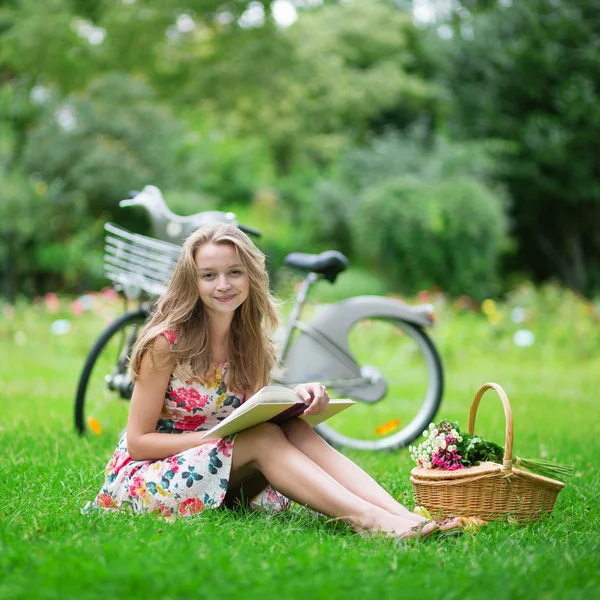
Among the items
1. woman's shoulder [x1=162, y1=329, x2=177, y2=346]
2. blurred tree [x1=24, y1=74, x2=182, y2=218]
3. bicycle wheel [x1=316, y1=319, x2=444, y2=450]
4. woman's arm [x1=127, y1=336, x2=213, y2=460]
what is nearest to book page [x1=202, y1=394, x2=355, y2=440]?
woman's arm [x1=127, y1=336, x2=213, y2=460]

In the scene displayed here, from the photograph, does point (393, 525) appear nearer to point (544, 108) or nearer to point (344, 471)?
point (344, 471)

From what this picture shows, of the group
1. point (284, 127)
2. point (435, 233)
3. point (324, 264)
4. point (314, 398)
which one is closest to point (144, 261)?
point (324, 264)

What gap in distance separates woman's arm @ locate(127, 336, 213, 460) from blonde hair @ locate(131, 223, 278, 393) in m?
0.03

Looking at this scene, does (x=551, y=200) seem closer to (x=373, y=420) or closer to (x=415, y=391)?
(x=415, y=391)

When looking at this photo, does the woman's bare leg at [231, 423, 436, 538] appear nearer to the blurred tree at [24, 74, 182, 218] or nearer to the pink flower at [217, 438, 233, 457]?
the pink flower at [217, 438, 233, 457]

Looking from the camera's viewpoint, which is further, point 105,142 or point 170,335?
point 105,142

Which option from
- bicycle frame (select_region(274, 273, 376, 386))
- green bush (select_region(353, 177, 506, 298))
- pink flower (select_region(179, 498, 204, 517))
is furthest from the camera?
green bush (select_region(353, 177, 506, 298))

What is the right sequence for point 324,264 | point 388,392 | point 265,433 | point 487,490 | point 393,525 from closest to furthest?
point 393,525 → point 265,433 → point 487,490 → point 324,264 → point 388,392

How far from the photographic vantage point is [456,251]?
1268 centimetres

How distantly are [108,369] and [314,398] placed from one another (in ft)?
6.65

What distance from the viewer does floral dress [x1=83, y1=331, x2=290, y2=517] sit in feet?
9.16

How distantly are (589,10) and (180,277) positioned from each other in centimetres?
1383

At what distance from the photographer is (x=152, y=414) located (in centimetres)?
290

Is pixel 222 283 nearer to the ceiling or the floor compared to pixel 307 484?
nearer to the ceiling
